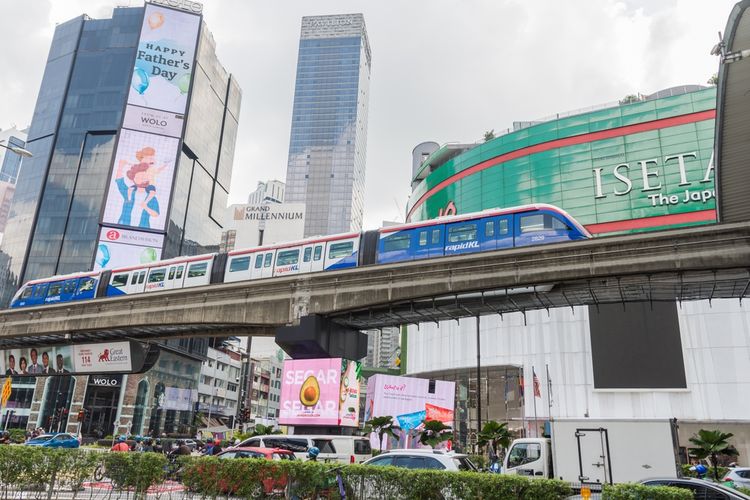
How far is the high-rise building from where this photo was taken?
78562 millimetres

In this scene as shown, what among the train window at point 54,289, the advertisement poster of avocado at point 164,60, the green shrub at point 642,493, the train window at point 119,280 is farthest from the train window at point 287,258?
the advertisement poster of avocado at point 164,60

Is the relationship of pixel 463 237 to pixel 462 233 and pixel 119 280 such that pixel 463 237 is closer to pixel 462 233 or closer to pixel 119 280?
pixel 462 233

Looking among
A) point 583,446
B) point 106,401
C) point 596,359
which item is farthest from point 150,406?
point 583,446

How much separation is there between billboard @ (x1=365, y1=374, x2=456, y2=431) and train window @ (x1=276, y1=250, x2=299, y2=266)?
34.4 feet

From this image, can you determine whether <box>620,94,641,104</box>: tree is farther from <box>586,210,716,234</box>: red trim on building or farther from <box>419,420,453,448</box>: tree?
<box>419,420,453,448</box>: tree

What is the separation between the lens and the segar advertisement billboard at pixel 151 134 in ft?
266

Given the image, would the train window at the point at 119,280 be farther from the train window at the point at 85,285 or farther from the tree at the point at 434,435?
the tree at the point at 434,435

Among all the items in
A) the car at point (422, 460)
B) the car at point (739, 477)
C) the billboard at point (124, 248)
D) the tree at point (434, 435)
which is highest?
the billboard at point (124, 248)

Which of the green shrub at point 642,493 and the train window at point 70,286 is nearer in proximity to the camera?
the green shrub at point 642,493

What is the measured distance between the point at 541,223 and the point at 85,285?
30234 mm

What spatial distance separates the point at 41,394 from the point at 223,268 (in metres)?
51.9

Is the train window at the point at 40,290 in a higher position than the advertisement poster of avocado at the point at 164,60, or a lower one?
lower

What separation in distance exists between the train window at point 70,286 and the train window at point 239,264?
568 inches

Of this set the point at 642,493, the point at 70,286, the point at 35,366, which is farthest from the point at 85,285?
the point at 642,493
